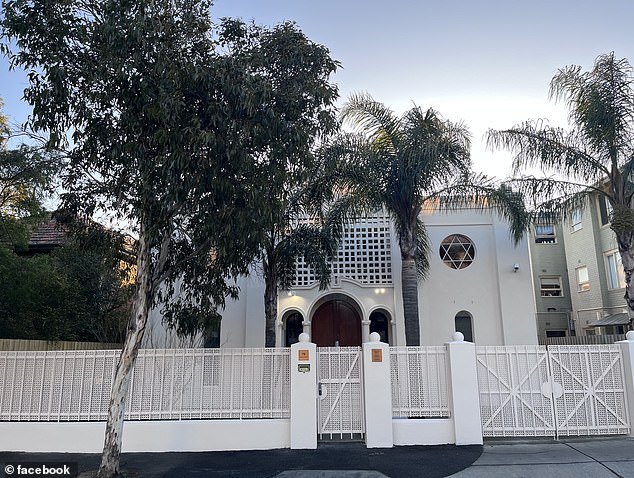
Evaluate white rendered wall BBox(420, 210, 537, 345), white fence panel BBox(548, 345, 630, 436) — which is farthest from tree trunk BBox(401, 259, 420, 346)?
white rendered wall BBox(420, 210, 537, 345)

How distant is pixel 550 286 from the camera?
25672mm

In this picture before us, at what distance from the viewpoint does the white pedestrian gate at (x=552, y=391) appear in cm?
852

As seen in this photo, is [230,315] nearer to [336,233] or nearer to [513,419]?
[336,233]

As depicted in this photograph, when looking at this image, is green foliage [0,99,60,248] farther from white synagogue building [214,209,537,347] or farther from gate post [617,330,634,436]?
gate post [617,330,634,436]

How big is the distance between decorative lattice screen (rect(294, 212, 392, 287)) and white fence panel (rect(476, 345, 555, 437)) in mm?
6450

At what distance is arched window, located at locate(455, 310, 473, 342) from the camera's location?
15.1 m

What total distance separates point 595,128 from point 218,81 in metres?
9.31

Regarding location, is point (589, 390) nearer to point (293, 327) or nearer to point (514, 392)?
point (514, 392)

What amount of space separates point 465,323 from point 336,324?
402 centimetres

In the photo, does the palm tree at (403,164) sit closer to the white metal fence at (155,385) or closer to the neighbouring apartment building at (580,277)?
the white metal fence at (155,385)

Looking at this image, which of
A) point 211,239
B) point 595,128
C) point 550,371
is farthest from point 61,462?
point 595,128

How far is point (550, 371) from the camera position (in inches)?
341

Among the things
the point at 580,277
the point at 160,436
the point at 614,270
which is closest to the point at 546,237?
the point at 580,277

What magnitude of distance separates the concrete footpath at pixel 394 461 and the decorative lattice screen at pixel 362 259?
23.6ft
